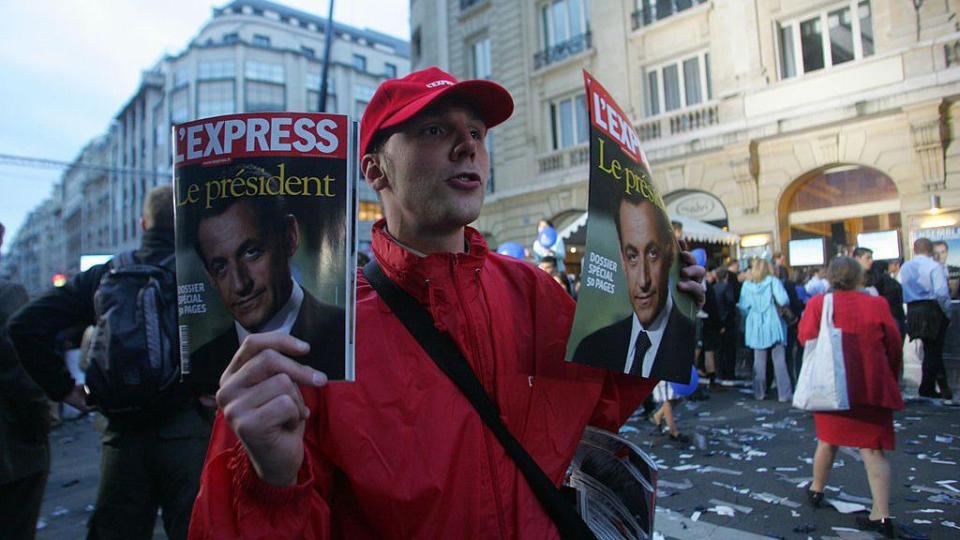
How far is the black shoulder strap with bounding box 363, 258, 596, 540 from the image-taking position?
140cm

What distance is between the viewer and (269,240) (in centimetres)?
106

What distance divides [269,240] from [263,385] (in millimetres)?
262

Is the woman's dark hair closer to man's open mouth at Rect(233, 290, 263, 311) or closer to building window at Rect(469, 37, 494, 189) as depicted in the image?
man's open mouth at Rect(233, 290, 263, 311)

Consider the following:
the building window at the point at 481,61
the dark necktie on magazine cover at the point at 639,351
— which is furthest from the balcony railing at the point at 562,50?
the dark necktie on magazine cover at the point at 639,351

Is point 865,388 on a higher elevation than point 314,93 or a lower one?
lower

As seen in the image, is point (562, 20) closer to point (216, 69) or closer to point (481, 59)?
point (481, 59)

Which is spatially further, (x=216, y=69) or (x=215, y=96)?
Result: (x=216, y=69)

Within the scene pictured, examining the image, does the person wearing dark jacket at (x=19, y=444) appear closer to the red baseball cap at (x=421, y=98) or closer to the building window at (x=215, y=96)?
the red baseball cap at (x=421, y=98)

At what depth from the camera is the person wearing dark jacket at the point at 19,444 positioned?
2.86 metres

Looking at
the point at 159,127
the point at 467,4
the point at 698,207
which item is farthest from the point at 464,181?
the point at 159,127

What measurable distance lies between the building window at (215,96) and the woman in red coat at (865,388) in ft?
166

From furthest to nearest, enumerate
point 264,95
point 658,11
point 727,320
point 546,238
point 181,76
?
point 181,76 → point 264,95 → point 658,11 → point 546,238 → point 727,320

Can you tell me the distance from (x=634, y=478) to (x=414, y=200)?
987mm

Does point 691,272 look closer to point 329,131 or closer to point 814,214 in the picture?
point 329,131
